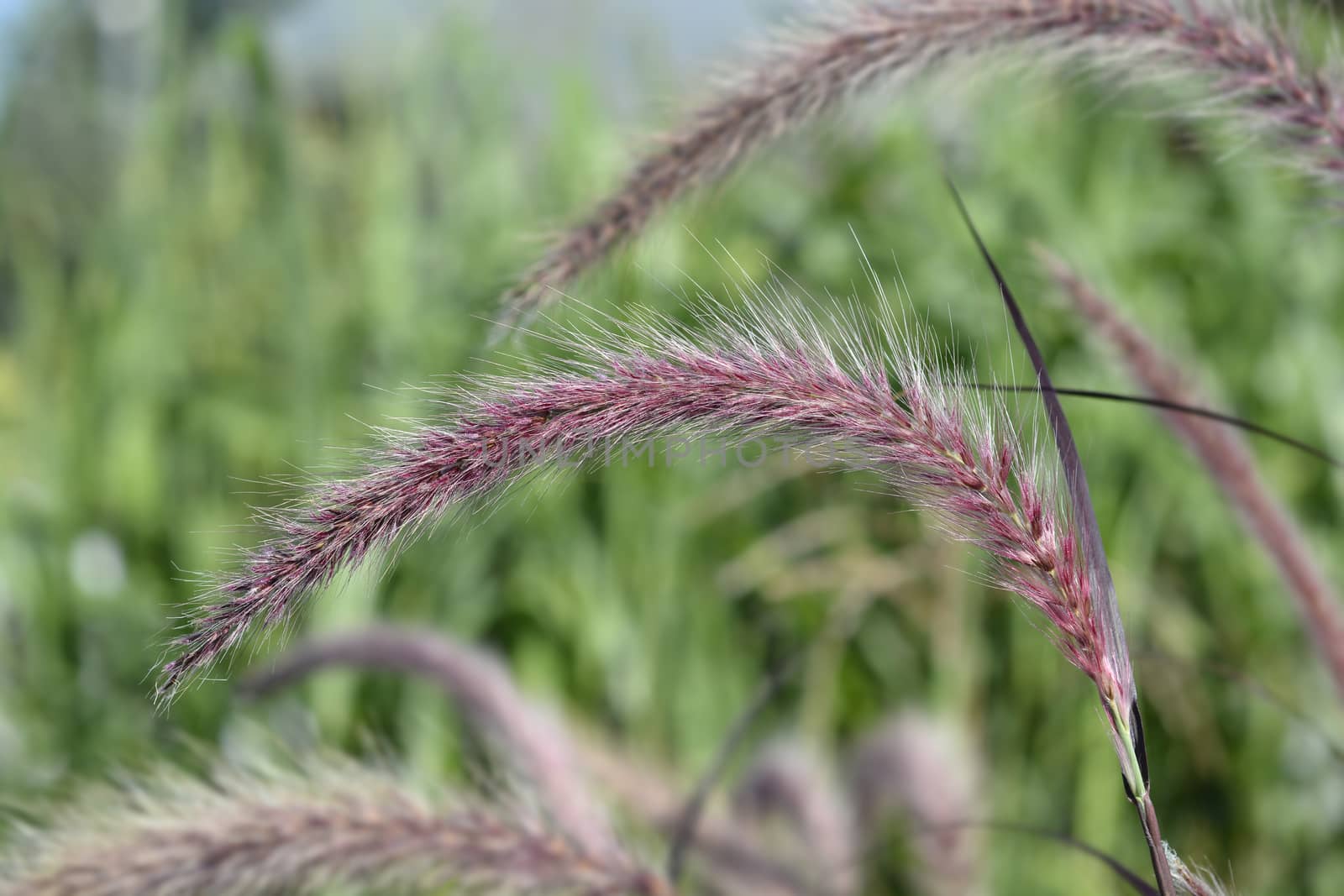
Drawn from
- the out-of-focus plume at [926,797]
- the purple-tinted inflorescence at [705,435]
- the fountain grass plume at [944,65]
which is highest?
the fountain grass plume at [944,65]

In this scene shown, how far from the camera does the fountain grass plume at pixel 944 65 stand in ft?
2.25

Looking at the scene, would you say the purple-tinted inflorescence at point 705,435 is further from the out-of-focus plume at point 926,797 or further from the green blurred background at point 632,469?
the green blurred background at point 632,469

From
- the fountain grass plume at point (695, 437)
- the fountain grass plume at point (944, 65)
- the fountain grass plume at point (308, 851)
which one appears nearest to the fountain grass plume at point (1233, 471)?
the fountain grass plume at point (944, 65)

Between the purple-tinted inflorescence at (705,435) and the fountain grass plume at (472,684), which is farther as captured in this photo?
the fountain grass plume at (472,684)

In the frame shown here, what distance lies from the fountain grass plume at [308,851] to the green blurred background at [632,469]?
0.84 metres

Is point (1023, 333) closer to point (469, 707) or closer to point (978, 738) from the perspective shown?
point (469, 707)

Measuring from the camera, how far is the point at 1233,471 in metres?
0.89

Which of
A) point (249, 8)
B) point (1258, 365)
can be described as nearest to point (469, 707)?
point (249, 8)

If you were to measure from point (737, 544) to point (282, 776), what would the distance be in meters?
1.40

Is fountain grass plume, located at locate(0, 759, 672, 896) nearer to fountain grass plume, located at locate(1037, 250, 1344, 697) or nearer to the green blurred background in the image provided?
fountain grass plume, located at locate(1037, 250, 1344, 697)

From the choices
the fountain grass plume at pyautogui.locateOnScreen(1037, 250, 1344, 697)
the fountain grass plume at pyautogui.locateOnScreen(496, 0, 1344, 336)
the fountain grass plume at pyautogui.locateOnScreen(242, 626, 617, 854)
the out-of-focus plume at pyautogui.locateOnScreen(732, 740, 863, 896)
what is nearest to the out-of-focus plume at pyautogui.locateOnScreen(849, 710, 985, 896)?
the out-of-focus plume at pyautogui.locateOnScreen(732, 740, 863, 896)

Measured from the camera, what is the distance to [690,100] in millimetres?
872

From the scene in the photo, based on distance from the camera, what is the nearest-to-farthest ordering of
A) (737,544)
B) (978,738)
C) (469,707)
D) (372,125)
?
(469,707) → (978,738) → (737,544) → (372,125)

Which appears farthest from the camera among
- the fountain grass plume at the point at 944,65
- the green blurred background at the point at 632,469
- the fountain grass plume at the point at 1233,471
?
the green blurred background at the point at 632,469
